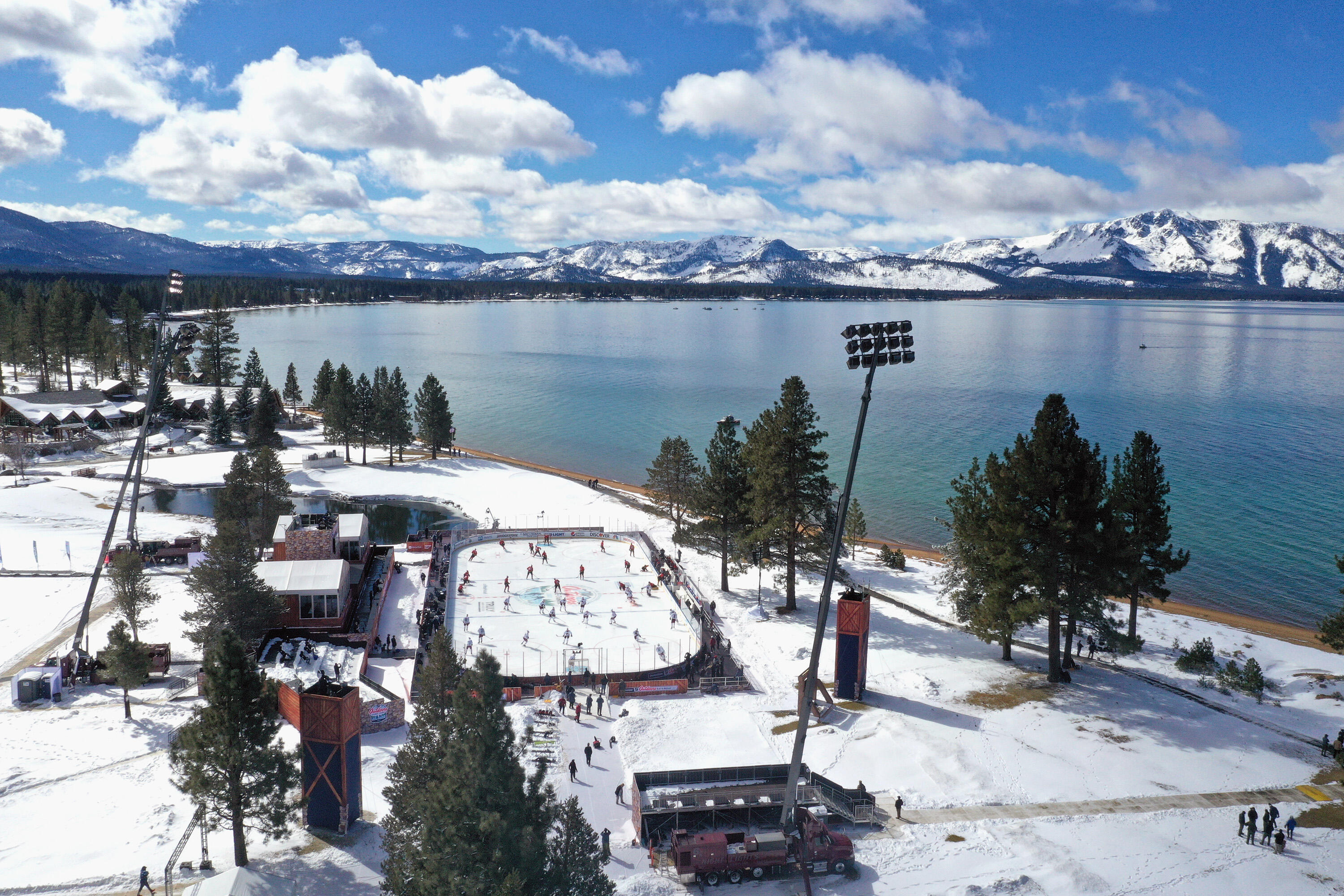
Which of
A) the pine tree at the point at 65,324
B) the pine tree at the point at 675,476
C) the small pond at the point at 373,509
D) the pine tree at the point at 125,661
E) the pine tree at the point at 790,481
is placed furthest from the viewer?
the pine tree at the point at 65,324

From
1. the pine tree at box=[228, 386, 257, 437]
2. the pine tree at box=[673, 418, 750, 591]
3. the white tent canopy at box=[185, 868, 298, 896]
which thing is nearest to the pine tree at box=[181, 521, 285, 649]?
the white tent canopy at box=[185, 868, 298, 896]

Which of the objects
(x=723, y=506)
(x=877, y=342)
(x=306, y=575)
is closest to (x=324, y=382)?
(x=306, y=575)

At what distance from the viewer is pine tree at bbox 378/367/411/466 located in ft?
234

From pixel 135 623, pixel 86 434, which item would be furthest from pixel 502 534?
pixel 86 434

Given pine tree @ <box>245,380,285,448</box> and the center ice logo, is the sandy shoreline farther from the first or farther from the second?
pine tree @ <box>245,380,285,448</box>

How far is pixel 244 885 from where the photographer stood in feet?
55.1

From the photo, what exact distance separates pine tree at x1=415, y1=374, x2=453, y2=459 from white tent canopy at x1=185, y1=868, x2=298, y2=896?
5705cm

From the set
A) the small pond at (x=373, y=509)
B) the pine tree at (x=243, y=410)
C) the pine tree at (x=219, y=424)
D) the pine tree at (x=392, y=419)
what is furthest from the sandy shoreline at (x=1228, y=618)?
the pine tree at (x=243, y=410)

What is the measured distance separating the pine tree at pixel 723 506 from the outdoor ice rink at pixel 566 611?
3.42m

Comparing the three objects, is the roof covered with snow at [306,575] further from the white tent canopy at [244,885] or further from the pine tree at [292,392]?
the pine tree at [292,392]

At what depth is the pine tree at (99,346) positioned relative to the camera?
96562 mm

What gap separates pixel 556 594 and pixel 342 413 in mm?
39259

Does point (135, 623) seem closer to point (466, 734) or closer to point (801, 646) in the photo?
point (466, 734)

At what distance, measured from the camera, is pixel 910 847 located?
20.0 meters
